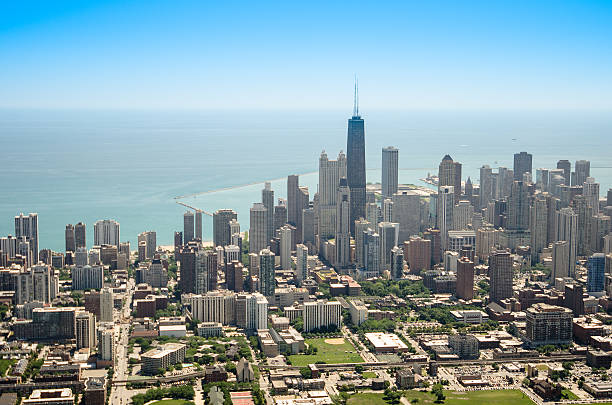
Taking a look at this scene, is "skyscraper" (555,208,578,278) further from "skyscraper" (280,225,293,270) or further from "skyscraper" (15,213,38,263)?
"skyscraper" (15,213,38,263)

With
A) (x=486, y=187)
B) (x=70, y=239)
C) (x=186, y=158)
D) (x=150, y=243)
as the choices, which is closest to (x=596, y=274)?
(x=150, y=243)

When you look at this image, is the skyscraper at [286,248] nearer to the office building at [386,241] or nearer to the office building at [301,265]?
the office building at [301,265]

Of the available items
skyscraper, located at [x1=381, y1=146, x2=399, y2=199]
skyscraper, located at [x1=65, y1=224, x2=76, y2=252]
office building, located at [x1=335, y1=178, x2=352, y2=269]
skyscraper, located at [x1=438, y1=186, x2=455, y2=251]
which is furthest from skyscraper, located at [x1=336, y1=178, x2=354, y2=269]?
skyscraper, located at [x1=65, y1=224, x2=76, y2=252]

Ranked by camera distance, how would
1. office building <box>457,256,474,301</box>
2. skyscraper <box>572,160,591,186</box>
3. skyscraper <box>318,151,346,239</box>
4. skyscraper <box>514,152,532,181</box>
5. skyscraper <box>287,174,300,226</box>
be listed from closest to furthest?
1. office building <box>457,256,474,301</box>
2. skyscraper <box>318,151,346,239</box>
3. skyscraper <box>287,174,300,226</box>
4. skyscraper <box>572,160,591,186</box>
5. skyscraper <box>514,152,532,181</box>

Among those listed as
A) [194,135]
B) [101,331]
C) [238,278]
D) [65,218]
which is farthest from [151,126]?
[101,331]

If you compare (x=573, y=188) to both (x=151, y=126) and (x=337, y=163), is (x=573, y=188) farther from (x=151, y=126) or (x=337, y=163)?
(x=151, y=126)

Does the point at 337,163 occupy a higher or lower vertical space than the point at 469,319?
higher
